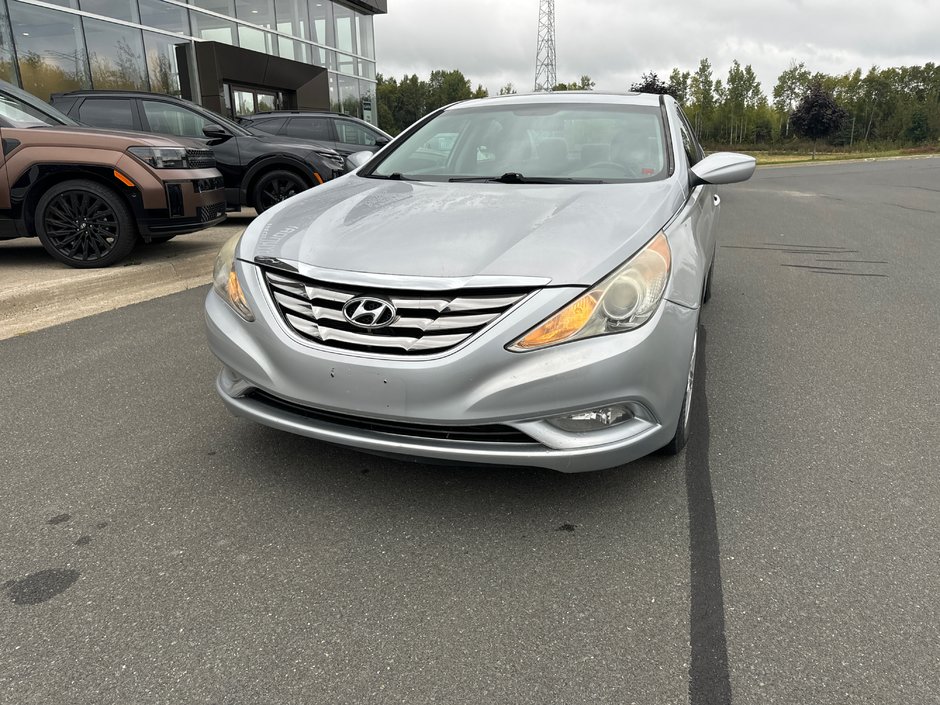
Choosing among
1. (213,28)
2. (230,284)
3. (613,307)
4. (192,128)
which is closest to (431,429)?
(613,307)

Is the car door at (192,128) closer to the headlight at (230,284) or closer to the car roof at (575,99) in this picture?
the car roof at (575,99)

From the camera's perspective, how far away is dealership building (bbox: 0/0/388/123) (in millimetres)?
13766

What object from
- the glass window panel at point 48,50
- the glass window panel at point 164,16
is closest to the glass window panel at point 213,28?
the glass window panel at point 164,16

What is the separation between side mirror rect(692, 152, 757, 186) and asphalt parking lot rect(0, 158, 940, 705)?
1.09 m

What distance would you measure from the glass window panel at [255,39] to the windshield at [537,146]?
18.7 metres

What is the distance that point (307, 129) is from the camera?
1105 cm

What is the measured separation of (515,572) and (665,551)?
20.4 inches

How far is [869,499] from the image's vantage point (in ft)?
8.59

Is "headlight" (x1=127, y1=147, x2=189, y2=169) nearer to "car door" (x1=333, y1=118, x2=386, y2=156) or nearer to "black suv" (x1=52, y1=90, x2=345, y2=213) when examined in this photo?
"black suv" (x1=52, y1=90, x2=345, y2=213)

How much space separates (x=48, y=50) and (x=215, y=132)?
7.54 m

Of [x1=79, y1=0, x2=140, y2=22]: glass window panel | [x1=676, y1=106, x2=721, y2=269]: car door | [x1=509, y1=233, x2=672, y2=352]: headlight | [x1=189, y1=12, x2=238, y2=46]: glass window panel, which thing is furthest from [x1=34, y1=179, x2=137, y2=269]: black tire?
[x1=189, y1=12, x2=238, y2=46]: glass window panel

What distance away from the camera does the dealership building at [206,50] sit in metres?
13.8

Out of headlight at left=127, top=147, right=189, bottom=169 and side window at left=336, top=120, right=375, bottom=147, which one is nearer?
headlight at left=127, top=147, right=189, bottom=169

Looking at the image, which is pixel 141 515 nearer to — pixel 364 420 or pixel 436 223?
pixel 364 420
